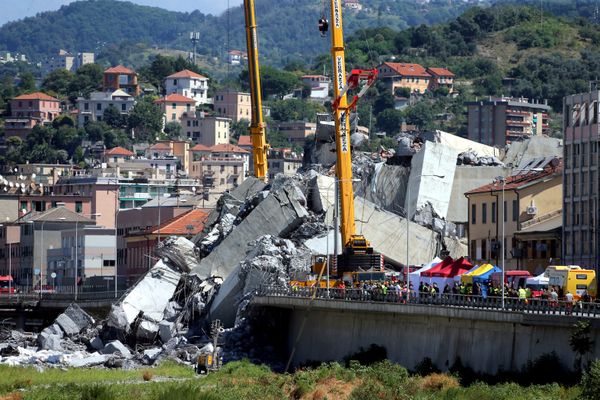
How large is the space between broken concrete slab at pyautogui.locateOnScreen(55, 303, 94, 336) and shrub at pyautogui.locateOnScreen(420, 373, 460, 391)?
4177 cm

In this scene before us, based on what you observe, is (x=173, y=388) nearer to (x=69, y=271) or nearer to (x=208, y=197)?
(x=69, y=271)

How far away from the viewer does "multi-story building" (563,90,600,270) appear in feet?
283

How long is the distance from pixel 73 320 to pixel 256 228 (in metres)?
14.2

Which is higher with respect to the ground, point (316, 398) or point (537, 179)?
point (537, 179)

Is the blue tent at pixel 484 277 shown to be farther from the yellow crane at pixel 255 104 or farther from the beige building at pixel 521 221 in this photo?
the yellow crane at pixel 255 104

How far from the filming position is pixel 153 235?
456ft

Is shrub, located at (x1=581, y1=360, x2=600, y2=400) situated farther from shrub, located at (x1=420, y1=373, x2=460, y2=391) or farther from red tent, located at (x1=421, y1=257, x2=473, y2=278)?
red tent, located at (x1=421, y1=257, x2=473, y2=278)

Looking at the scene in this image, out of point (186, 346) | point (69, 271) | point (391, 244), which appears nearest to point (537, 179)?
point (391, 244)

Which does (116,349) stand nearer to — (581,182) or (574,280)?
(581,182)

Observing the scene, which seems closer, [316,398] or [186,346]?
[316,398]

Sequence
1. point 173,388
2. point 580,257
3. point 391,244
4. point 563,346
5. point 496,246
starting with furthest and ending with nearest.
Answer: point 391,244 < point 496,246 < point 580,257 < point 173,388 < point 563,346

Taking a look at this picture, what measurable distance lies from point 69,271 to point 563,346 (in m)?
96.0

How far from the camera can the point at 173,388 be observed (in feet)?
232

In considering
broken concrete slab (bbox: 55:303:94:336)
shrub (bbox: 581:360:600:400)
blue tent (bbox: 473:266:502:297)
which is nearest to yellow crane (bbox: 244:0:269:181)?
broken concrete slab (bbox: 55:303:94:336)
